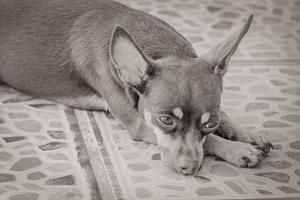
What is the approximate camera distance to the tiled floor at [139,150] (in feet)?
11.6

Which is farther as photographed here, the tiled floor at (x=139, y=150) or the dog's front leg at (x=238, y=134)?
the dog's front leg at (x=238, y=134)

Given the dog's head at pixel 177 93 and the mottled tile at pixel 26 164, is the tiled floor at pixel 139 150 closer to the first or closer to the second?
the mottled tile at pixel 26 164

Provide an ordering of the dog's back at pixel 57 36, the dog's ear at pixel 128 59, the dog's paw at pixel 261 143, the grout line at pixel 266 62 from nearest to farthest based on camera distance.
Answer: the dog's ear at pixel 128 59
the dog's paw at pixel 261 143
the dog's back at pixel 57 36
the grout line at pixel 266 62

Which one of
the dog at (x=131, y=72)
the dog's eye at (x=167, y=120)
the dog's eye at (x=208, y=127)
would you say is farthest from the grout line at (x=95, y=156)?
the dog's eye at (x=208, y=127)

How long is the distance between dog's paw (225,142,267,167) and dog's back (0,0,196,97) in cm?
72

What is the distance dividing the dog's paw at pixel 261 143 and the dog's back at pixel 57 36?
2.22ft

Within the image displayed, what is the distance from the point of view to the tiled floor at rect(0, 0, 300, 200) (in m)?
3.53

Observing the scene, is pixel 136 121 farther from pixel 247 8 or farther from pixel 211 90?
pixel 247 8

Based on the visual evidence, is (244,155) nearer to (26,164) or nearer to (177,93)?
(177,93)

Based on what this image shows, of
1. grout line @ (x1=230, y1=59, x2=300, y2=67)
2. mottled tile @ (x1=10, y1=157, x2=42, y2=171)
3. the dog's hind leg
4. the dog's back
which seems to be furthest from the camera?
grout line @ (x1=230, y1=59, x2=300, y2=67)

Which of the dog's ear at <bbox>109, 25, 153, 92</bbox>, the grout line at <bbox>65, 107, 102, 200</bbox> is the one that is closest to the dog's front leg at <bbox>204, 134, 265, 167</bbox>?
the dog's ear at <bbox>109, 25, 153, 92</bbox>

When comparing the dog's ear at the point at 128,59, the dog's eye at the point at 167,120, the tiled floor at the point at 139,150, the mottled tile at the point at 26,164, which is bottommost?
the mottled tile at the point at 26,164

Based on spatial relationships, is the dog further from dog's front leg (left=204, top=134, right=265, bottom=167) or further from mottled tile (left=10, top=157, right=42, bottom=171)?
mottled tile (left=10, top=157, right=42, bottom=171)

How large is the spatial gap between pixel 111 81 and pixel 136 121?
29 cm
